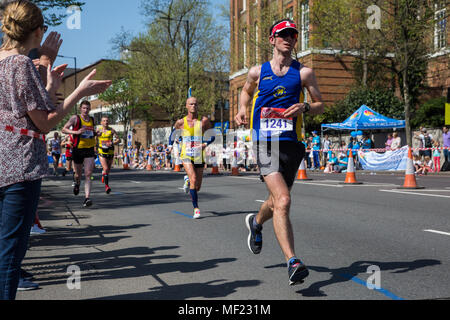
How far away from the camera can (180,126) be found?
968 cm

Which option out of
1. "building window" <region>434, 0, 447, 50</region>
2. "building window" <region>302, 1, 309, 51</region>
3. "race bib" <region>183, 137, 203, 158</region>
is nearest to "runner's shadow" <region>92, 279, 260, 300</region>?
"race bib" <region>183, 137, 203, 158</region>

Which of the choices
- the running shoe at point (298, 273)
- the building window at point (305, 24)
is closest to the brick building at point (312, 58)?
the building window at point (305, 24)

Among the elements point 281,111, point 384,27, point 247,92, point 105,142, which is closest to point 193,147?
point 247,92

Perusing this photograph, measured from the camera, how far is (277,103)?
4863mm

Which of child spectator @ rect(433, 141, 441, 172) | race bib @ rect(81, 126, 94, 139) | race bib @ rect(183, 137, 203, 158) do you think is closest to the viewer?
race bib @ rect(183, 137, 203, 158)

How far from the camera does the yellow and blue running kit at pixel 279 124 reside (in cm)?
476

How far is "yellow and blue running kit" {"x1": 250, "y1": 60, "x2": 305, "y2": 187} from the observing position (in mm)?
4762

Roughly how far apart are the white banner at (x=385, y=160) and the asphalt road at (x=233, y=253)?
11.2 metres

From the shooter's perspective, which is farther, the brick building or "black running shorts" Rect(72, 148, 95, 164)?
the brick building

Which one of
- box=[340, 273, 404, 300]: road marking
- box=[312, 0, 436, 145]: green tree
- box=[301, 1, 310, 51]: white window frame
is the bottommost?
box=[340, 273, 404, 300]: road marking

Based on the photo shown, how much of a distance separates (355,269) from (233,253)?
4.73 feet

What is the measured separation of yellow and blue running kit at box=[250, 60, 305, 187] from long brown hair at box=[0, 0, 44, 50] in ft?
7.73

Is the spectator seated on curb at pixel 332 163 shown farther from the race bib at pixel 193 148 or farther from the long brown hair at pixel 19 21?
the long brown hair at pixel 19 21

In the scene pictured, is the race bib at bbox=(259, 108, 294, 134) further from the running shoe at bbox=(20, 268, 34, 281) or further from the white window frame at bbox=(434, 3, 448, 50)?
the white window frame at bbox=(434, 3, 448, 50)
